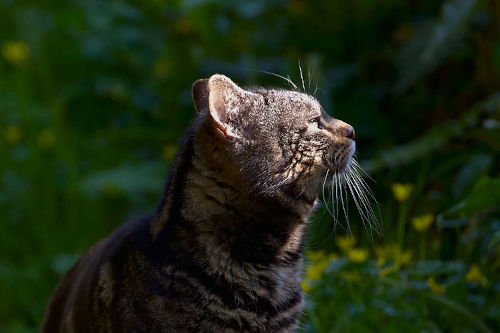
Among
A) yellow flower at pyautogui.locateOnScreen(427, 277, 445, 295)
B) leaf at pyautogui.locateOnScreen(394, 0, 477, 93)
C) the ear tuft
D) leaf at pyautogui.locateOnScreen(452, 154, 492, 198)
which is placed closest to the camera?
the ear tuft

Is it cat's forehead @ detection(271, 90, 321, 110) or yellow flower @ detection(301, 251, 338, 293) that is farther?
yellow flower @ detection(301, 251, 338, 293)

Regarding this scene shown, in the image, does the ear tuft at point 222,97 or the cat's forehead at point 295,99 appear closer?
the ear tuft at point 222,97

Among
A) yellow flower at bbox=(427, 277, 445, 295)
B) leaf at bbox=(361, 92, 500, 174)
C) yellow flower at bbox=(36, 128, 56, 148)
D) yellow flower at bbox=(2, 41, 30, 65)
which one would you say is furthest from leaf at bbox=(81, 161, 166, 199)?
yellow flower at bbox=(427, 277, 445, 295)

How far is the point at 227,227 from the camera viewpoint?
8.13ft

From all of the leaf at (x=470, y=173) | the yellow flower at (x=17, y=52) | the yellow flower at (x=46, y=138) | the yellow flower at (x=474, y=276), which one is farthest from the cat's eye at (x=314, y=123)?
the yellow flower at (x=17, y=52)

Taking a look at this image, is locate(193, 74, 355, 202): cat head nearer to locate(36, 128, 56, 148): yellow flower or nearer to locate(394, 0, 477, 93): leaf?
locate(394, 0, 477, 93): leaf

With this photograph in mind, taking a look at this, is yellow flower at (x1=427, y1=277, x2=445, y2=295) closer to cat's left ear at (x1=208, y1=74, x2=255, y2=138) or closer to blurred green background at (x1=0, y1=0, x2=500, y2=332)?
blurred green background at (x1=0, y1=0, x2=500, y2=332)

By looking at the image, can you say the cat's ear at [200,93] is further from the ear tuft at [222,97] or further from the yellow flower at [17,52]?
the yellow flower at [17,52]

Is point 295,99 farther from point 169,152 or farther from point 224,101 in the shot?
point 169,152

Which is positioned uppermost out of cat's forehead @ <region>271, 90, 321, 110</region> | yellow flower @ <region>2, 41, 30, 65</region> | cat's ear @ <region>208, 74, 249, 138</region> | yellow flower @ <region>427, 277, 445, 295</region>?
cat's forehead @ <region>271, 90, 321, 110</region>

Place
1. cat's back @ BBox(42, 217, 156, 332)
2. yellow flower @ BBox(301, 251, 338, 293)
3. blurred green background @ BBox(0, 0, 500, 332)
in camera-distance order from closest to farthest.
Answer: cat's back @ BBox(42, 217, 156, 332)
yellow flower @ BBox(301, 251, 338, 293)
blurred green background @ BBox(0, 0, 500, 332)

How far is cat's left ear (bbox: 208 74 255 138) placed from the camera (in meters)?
2.37

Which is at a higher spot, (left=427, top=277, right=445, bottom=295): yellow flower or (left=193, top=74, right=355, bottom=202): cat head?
(left=193, top=74, right=355, bottom=202): cat head

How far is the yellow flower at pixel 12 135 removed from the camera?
5.07m
